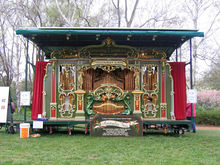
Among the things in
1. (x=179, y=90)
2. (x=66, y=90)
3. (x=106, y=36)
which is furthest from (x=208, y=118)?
(x=66, y=90)

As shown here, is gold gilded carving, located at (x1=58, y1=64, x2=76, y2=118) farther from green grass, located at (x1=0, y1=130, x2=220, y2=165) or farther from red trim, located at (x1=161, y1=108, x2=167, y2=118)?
red trim, located at (x1=161, y1=108, x2=167, y2=118)

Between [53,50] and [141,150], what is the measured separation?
697 cm

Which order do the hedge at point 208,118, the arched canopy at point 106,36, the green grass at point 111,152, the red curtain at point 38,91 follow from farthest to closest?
1. the hedge at point 208,118
2. the red curtain at point 38,91
3. the arched canopy at point 106,36
4. the green grass at point 111,152

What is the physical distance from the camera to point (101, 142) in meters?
8.09

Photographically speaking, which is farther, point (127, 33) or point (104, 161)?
point (127, 33)

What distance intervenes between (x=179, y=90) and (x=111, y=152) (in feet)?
18.9

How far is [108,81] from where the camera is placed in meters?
10.8

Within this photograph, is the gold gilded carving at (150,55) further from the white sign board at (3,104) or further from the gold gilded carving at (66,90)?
the white sign board at (3,104)

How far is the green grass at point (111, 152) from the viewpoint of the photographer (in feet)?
18.6

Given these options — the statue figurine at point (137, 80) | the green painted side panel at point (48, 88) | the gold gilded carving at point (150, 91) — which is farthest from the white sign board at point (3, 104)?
the gold gilded carving at point (150, 91)

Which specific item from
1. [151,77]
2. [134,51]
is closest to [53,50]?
[134,51]

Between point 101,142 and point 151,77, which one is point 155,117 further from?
point 101,142

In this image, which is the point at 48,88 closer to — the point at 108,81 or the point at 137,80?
the point at 108,81

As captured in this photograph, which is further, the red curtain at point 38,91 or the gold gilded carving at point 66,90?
the red curtain at point 38,91
